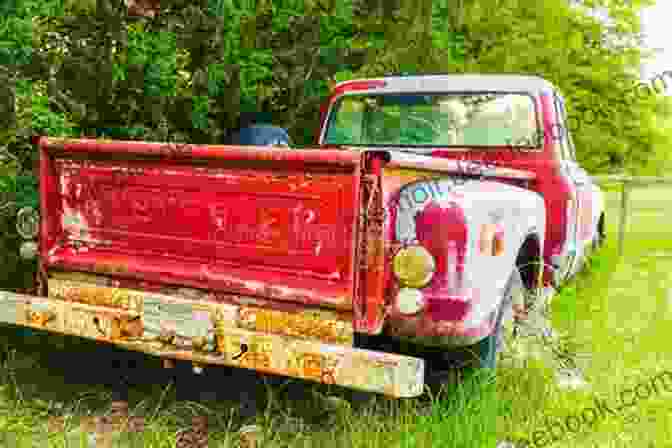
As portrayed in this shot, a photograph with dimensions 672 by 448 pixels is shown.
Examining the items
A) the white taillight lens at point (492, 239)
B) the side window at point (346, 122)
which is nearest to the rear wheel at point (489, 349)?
the white taillight lens at point (492, 239)

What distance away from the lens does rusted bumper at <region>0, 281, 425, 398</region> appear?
8.25ft

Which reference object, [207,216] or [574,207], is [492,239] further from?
[574,207]

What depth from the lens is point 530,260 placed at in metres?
3.96

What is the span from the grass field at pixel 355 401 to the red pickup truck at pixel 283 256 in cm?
A: 29

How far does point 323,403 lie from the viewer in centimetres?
359

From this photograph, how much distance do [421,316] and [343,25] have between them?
14.6 ft

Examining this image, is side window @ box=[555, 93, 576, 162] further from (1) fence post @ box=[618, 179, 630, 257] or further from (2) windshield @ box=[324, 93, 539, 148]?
(1) fence post @ box=[618, 179, 630, 257]

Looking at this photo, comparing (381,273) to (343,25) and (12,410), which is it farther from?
(343,25)

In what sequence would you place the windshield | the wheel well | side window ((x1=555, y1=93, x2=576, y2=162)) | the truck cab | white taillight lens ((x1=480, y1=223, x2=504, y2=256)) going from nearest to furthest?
1. white taillight lens ((x1=480, y1=223, x2=504, y2=256))
2. the wheel well
3. the truck cab
4. the windshield
5. side window ((x1=555, y1=93, x2=576, y2=162))

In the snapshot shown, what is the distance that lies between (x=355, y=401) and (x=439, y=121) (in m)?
2.10

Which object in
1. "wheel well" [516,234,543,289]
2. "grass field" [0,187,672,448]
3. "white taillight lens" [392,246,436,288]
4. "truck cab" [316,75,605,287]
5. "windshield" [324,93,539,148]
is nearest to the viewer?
"white taillight lens" [392,246,436,288]

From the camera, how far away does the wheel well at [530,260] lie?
3834 millimetres

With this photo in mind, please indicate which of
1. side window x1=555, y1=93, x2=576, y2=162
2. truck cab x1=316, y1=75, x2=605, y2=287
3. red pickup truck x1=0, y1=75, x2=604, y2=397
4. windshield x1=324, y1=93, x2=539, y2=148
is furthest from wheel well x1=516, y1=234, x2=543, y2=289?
side window x1=555, y1=93, x2=576, y2=162

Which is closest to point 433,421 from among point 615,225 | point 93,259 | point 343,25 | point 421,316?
point 421,316
